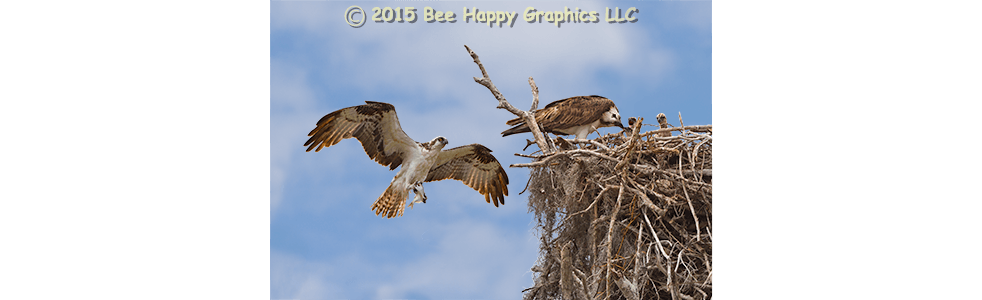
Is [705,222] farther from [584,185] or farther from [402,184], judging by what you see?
[402,184]

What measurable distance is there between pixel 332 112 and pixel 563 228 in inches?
92.0

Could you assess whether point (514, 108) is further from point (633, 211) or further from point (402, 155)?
point (633, 211)

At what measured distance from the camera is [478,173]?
237 inches

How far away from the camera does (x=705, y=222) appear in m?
5.32

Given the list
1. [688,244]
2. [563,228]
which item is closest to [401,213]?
[563,228]

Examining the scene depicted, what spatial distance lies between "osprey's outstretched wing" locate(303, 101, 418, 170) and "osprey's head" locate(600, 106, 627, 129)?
7.96ft

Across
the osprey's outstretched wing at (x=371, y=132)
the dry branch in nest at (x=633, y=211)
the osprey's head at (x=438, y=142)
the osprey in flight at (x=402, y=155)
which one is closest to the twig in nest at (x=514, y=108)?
the dry branch in nest at (x=633, y=211)

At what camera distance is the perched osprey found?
22.2ft

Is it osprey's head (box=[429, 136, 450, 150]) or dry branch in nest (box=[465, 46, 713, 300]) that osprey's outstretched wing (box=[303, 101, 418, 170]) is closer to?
A: osprey's head (box=[429, 136, 450, 150])

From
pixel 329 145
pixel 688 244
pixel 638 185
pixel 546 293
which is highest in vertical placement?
pixel 329 145

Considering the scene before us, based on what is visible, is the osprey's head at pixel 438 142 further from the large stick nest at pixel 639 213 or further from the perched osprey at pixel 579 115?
the perched osprey at pixel 579 115

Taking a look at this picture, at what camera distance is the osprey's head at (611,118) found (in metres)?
6.98
